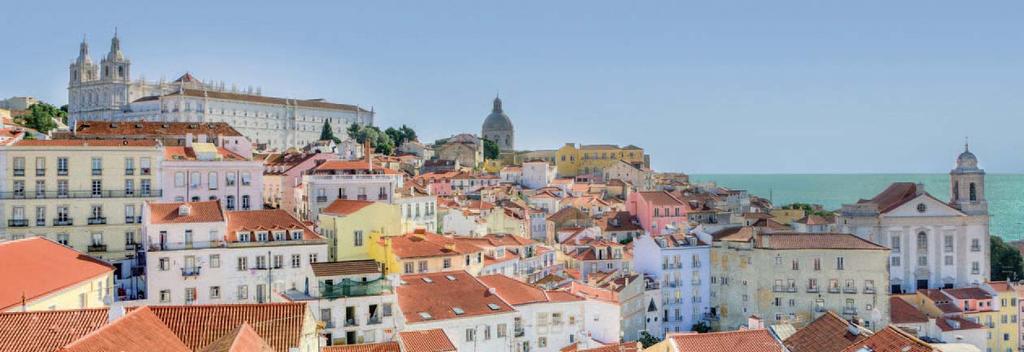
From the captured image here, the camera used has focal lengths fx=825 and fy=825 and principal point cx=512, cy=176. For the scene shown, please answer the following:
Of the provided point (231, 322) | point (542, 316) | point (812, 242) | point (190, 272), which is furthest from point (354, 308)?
point (812, 242)

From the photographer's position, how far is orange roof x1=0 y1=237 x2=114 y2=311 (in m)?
26.3

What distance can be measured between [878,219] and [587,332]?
3492 cm

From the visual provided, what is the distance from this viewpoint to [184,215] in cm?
3769

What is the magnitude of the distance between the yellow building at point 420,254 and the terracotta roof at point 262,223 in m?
3.97

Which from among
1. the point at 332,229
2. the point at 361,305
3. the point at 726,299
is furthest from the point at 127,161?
the point at 726,299

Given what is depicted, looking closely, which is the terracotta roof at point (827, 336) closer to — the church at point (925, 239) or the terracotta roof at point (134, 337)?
the terracotta roof at point (134, 337)

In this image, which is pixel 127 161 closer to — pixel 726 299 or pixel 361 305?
pixel 361 305

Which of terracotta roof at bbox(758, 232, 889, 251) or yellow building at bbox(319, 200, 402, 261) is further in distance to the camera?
terracotta roof at bbox(758, 232, 889, 251)

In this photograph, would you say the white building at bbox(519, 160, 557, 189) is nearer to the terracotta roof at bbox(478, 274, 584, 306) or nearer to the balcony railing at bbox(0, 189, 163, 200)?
the terracotta roof at bbox(478, 274, 584, 306)

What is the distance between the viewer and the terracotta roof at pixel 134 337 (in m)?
14.8

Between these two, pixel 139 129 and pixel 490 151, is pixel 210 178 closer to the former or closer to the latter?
pixel 139 129

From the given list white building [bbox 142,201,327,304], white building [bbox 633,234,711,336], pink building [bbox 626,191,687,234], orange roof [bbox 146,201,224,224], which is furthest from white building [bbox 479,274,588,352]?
pink building [bbox 626,191,687,234]

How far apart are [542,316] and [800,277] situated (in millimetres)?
24852

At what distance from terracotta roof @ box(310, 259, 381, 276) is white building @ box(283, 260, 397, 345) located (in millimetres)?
400
